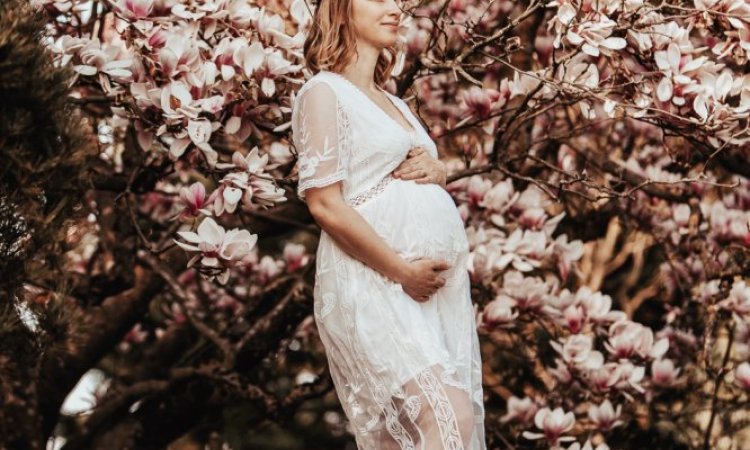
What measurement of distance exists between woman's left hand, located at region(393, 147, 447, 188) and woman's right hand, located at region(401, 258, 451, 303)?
0.75ft

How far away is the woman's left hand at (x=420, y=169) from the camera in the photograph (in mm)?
2977

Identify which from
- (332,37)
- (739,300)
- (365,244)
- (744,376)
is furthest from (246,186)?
(744,376)

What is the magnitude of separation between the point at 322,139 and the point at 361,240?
263 mm

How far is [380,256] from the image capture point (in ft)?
9.24

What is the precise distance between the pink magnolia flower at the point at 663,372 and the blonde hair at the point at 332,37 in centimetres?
195

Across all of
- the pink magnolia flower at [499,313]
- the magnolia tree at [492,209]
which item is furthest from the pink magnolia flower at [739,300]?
the pink magnolia flower at [499,313]

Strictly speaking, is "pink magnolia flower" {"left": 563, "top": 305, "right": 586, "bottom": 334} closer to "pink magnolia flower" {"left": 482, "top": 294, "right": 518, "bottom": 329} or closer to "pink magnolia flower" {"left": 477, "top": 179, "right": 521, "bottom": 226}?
"pink magnolia flower" {"left": 482, "top": 294, "right": 518, "bottom": 329}

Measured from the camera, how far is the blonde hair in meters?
3.03

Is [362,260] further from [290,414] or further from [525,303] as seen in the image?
[290,414]

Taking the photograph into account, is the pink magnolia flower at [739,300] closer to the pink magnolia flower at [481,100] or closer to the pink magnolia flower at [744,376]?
the pink magnolia flower at [744,376]

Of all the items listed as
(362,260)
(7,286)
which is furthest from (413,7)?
(7,286)

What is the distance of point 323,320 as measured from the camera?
9.72 ft

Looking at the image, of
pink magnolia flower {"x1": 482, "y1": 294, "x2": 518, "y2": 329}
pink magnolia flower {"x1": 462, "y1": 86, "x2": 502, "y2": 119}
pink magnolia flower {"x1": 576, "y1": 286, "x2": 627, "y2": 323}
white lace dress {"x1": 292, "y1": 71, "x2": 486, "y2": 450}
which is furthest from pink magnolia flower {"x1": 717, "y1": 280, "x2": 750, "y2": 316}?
white lace dress {"x1": 292, "y1": 71, "x2": 486, "y2": 450}

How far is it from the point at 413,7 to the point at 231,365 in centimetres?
167
